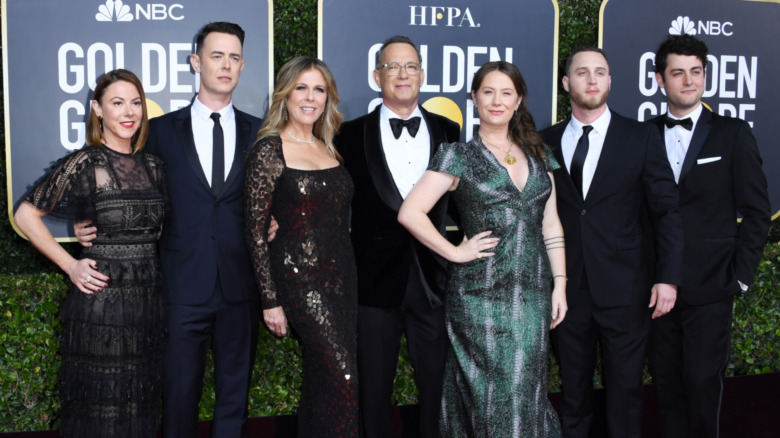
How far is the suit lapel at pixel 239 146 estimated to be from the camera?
9.89 feet

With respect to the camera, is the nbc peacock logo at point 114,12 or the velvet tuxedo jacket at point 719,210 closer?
the velvet tuxedo jacket at point 719,210

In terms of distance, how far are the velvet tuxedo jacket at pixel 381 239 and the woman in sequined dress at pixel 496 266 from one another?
0.23 metres

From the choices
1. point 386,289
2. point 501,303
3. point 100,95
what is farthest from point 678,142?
point 100,95

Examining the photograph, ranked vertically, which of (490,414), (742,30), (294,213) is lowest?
(490,414)

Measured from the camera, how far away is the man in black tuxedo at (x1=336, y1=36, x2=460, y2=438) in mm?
3102

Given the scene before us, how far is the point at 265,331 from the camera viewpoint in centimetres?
361

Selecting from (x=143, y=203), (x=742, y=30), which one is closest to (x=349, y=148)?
(x=143, y=203)

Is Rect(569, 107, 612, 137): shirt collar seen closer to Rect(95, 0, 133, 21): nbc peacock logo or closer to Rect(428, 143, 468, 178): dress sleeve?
Rect(428, 143, 468, 178): dress sleeve

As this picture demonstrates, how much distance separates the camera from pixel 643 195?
3227 millimetres

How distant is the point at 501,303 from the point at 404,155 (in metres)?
0.83

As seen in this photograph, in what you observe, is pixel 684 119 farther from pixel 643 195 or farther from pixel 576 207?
pixel 576 207

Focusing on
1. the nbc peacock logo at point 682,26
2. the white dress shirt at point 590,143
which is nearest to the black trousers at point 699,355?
the white dress shirt at point 590,143

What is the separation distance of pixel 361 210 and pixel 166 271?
0.90 meters

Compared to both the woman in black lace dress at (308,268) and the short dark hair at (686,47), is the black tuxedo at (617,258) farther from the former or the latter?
the woman in black lace dress at (308,268)
